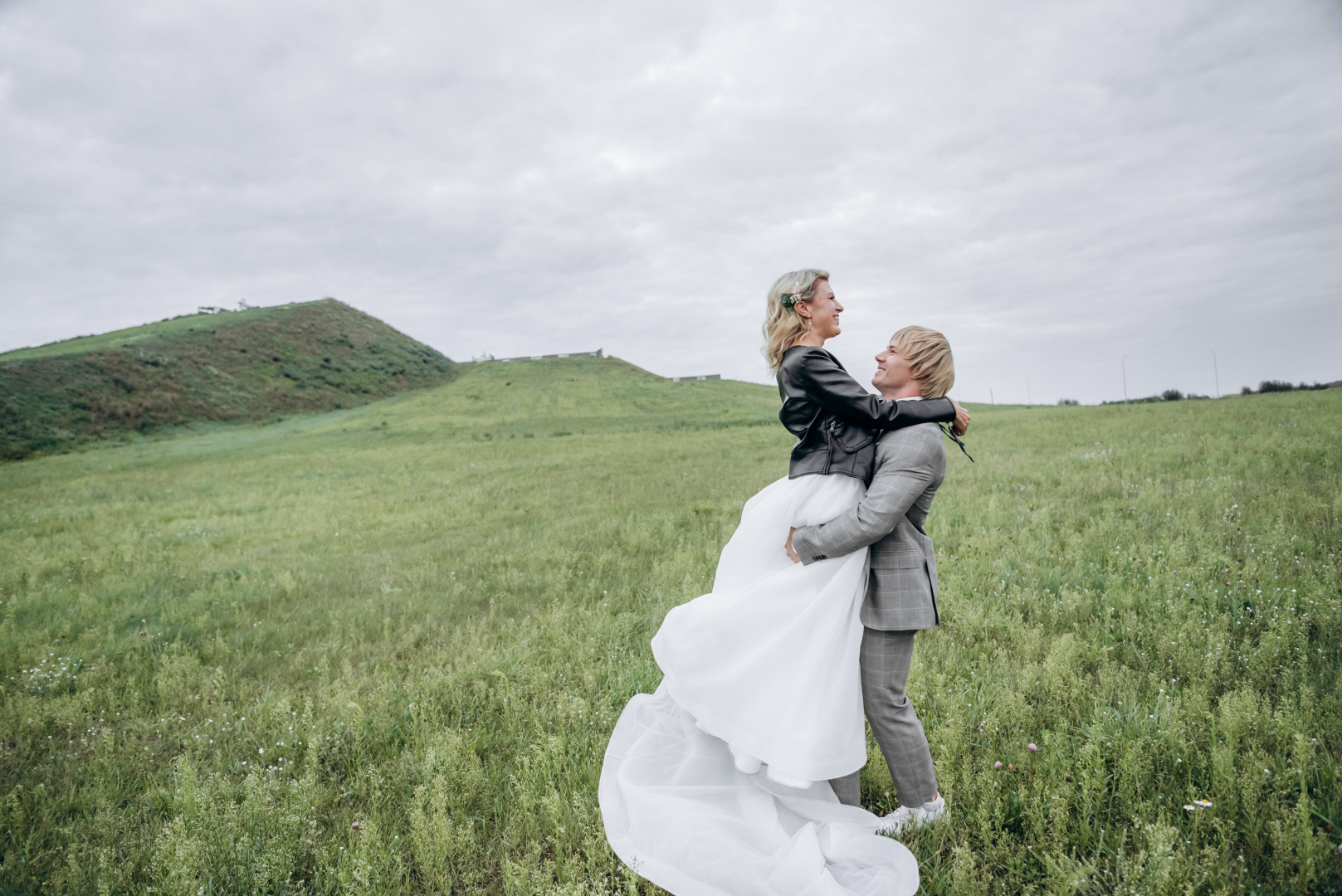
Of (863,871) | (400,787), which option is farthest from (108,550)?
(863,871)

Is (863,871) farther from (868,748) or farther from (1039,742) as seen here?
(1039,742)

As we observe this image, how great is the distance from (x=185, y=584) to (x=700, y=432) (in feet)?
96.0

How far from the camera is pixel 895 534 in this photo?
355 centimetres

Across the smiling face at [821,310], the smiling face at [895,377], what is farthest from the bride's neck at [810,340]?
the smiling face at [895,377]

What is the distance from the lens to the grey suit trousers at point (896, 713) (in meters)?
3.53

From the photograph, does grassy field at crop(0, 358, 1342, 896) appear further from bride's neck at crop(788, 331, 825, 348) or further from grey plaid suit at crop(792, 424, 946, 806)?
bride's neck at crop(788, 331, 825, 348)

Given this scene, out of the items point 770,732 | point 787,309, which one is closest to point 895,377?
point 787,309

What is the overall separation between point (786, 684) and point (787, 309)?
2.28m

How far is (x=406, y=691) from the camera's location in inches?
224

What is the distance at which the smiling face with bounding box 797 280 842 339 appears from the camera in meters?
3.72

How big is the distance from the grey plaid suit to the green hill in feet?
159

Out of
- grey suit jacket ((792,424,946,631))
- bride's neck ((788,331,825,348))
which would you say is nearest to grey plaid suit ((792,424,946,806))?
grey suit jacket ((792,424,946,631))

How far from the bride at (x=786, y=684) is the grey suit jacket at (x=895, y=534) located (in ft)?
0.35

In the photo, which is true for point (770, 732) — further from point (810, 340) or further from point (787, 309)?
point (787, 309)
